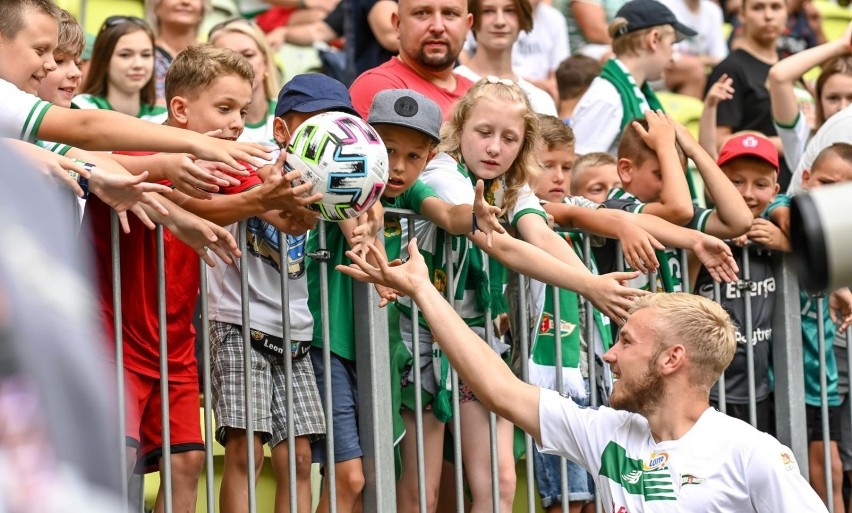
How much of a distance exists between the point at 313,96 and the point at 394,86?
1248 mm

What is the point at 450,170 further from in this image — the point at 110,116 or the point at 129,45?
the point at 129,45

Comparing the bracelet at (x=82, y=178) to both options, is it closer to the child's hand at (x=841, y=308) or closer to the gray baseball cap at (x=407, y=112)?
the gray baseball cap at (x=407, y=112)

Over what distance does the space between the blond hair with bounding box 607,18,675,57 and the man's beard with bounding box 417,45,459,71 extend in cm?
161

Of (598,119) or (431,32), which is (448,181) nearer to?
(431,32)

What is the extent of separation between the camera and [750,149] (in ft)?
21.7

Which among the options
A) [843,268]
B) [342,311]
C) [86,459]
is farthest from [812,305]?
[86,459]

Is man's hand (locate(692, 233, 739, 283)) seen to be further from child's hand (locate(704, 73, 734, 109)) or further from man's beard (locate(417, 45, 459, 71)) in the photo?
child's hand (locate(704, 73, 734, 109))

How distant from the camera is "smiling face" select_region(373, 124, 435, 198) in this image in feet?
17.1

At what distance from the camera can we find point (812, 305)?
6.57 meters

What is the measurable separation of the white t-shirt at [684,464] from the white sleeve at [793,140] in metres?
3.72

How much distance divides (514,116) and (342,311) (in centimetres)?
103

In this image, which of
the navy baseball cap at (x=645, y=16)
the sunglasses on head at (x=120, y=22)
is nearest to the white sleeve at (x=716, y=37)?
the navy baseball cap at (x=645, y=16)

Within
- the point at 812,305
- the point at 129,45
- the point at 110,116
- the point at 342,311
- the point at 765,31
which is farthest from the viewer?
the point at 765,31

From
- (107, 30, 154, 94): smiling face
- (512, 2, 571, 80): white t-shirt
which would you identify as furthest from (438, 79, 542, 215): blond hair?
(512, 2, 571, 80): white t-shirt
